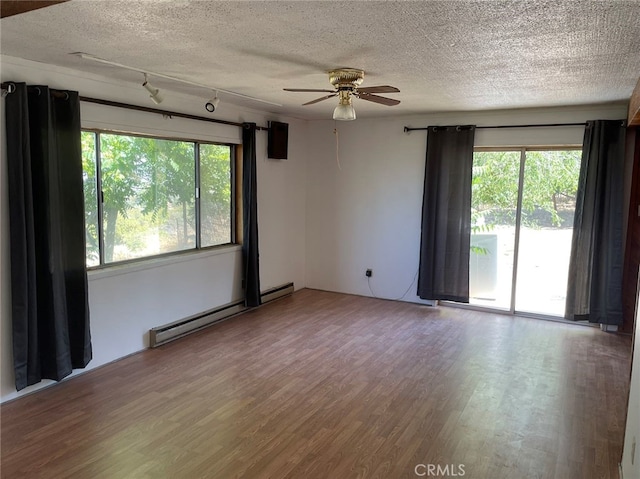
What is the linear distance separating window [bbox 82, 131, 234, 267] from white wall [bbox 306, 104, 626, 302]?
5.18ft

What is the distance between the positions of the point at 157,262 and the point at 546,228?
14.3 feet

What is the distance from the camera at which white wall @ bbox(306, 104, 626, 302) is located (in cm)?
592

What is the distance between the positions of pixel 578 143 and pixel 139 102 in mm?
4591

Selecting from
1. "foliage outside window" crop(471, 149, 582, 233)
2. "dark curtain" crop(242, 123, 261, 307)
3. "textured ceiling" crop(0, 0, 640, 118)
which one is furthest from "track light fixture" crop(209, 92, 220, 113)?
"foliage outside window" crop(471, 149, 582, 233)

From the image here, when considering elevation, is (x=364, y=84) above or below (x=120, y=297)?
above

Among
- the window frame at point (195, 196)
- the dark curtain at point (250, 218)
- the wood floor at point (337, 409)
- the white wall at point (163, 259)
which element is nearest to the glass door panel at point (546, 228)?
the wood floor at point (337, 409)

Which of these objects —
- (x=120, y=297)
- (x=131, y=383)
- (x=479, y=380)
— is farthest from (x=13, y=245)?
(x=479, y=380)

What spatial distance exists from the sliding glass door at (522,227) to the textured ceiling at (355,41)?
4.25 ft

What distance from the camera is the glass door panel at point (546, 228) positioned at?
5.25 m

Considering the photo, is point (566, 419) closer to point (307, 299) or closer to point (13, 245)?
point (307, 299)

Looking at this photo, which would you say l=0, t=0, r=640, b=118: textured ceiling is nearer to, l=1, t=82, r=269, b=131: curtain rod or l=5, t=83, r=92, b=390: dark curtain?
l=1, t=82, r=269, b=131: curtain rod

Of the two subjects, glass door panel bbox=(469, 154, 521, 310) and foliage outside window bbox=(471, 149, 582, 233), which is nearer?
foliage outside window bbox=(471, 149, 582, 233)

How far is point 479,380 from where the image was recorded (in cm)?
380

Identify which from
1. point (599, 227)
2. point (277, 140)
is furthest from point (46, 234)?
point (599, 227)
